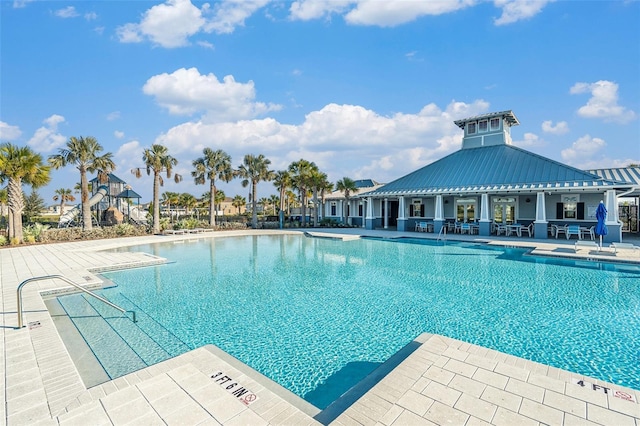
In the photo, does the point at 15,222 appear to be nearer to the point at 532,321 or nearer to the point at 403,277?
the point at 403,277

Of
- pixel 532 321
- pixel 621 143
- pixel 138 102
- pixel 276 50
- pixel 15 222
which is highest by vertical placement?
pixel 276 50

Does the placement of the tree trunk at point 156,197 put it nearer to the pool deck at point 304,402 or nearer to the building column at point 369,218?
the building column at point 369,218

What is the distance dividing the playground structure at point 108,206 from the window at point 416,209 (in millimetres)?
24467

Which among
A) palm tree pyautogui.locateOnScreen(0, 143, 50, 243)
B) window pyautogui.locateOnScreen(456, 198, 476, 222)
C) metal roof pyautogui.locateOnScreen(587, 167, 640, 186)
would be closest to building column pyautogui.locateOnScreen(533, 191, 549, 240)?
metal roof pyautogui.locateOnScreen(587, 167, 640, 186)

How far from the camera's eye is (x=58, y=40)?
46.8 feet

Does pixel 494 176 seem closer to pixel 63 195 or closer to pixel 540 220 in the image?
pixel 540 220

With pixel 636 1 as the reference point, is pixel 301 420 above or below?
below

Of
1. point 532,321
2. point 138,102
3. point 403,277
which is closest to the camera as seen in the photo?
point 532,321

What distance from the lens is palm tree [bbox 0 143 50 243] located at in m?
16.3

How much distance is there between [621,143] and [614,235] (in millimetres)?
11597

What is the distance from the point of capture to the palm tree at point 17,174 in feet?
53.6

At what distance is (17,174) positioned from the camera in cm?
1648

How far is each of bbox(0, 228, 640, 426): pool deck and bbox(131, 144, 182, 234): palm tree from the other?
65.0ft

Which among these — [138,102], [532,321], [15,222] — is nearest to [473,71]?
[532,321]
